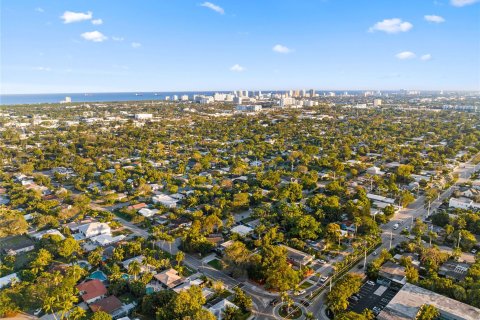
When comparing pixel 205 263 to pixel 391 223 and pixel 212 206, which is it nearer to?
pixel 212 206

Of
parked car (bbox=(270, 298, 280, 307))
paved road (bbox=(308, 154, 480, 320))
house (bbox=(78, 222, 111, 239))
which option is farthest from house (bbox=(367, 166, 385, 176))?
house (bbox=(78, 222, 111, 239))

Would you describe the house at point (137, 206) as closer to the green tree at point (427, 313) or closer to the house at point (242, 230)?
the house at point (242, 230)

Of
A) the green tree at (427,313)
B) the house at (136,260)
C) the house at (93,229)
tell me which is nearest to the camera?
the green tree at (427,313)

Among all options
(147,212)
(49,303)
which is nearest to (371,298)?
(49,303)

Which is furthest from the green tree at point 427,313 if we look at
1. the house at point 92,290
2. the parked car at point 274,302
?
the house at point 92,290

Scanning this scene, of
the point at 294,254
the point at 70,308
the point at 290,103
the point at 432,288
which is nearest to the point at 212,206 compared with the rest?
the point at 294,254

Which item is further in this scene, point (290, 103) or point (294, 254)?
point (290, 103)
